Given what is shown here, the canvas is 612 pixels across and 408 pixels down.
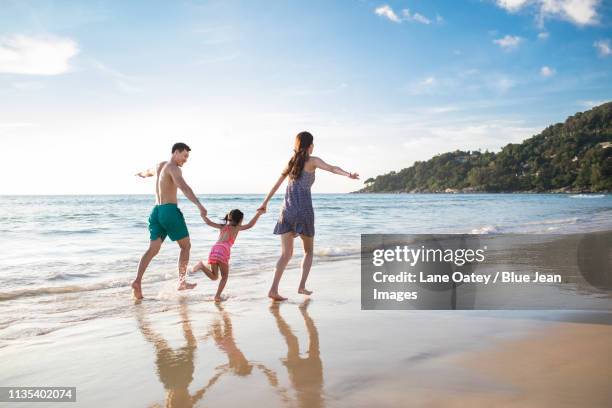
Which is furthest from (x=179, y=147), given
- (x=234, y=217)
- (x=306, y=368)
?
(x=306, y=368)

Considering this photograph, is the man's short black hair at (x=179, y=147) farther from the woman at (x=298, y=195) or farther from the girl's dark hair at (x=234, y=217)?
the woman at (x=298, y=195)

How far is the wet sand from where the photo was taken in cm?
263

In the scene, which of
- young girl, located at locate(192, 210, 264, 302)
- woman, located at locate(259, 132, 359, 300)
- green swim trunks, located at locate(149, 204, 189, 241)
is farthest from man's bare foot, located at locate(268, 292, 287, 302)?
green swim trunks, located at locate(149, 204, 189, 241)

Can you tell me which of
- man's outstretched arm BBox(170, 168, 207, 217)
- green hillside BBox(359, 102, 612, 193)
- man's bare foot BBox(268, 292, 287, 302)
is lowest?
man's bare foot BBox(268, 292, 287, 302)

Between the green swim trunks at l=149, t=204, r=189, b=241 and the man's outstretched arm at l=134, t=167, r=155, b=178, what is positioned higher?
the man's outstretched arm at l=134, t=167, r=155, b=178

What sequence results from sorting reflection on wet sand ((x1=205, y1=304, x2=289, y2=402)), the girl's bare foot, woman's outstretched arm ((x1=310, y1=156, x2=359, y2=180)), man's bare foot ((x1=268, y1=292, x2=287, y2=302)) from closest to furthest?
1. reflection on wet sand ((x1=205, y1=304, x2=289, y2=402))
2. woman's outstretched arm ((x1=310, y1=156, x2=359, y2=180))
3. man's bare foot ((x1=268, y1=292, x2=287, y2=302))
4. the girl's bare foot

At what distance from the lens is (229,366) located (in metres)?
3.17

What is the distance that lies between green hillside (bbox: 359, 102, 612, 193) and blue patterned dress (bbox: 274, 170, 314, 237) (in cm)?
9426

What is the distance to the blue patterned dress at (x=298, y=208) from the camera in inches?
216

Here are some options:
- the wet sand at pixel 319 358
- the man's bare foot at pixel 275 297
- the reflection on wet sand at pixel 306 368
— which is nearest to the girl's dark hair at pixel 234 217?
the man's bare foot at pixel 275 297

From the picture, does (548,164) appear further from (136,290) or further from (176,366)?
(176,366)

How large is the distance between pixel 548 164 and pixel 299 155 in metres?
103

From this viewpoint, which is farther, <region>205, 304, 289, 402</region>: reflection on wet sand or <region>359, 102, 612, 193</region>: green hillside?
<region>359, 102, 612, 193</region>: green hillside

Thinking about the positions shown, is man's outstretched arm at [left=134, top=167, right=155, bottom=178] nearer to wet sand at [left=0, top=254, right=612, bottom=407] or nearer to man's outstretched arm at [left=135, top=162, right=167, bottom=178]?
man's outstretched arm at [left=135, top=162, right=167, bottom=178]
